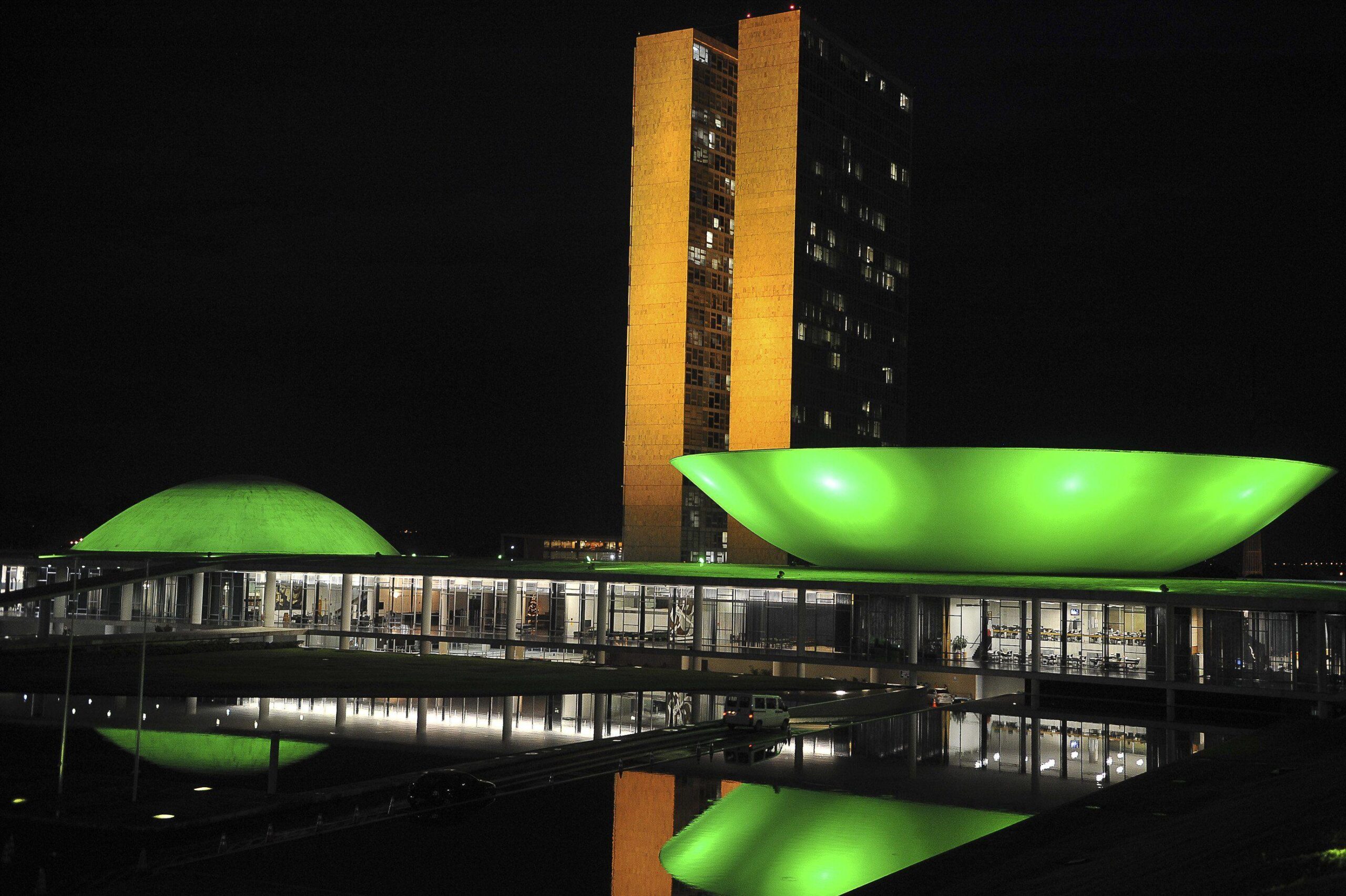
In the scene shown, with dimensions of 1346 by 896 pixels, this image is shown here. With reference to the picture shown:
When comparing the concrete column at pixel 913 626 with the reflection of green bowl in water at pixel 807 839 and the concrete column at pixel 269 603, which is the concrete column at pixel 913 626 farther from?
the concrete column at pixel 269 603

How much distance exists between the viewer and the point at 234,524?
217ft

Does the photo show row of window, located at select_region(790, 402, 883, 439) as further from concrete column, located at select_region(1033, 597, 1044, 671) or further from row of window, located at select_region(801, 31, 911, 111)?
concrete column, located at select_region(1033, 597, 1044, 671)

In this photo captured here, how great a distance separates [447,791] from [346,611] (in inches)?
1224

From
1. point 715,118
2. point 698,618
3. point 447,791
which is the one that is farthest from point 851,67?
point 447,791

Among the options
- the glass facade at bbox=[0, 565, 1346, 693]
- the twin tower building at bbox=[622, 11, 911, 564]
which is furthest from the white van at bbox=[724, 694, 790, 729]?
the twin tower building at bbox=[622, 11, 911, 564]

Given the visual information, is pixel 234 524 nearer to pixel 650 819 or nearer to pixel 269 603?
pixel 269 603

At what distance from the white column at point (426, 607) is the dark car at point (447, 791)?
27922 millimetres

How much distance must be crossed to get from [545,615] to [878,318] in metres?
44.0

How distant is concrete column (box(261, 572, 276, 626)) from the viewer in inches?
2016

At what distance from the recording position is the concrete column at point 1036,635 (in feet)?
120

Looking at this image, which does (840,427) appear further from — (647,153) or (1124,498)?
(1124,498)

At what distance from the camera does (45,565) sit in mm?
59875

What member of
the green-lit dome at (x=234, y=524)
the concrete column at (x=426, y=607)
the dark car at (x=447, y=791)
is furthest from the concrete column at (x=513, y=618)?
the dark car at (x=447, y=791)

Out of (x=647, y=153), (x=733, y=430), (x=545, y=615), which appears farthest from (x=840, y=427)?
(x=545, y=615)
